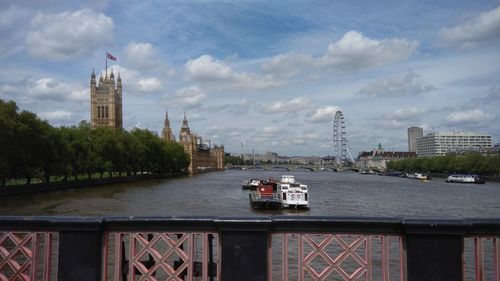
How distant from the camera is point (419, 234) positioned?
6047 millimetres

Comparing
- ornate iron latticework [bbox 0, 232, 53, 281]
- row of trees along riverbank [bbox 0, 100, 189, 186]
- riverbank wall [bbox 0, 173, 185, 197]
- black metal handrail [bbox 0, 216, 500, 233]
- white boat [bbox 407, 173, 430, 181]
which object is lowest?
white boat [bbox 407, 173, 430, 181]

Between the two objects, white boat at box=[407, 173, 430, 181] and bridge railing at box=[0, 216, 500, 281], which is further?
white boat at box=[407, 173, 430, 181]

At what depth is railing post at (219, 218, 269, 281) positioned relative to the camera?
243 inches

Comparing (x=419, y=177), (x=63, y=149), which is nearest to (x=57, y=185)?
(x=63, y=149)

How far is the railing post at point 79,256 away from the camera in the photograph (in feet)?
20.7

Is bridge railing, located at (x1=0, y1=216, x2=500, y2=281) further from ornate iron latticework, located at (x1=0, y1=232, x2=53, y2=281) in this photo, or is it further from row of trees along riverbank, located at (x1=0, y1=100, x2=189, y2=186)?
row of trees along riverbank, located at (x1=0, y1=100, x2=189, y2=186)

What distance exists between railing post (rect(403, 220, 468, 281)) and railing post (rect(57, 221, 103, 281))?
12.2 feet

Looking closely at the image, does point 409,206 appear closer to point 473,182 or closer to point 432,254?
point 432,254

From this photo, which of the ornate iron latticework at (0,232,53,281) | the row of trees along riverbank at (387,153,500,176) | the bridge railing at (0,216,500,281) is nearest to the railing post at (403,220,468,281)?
the bridge railing at (0,216,500,281)

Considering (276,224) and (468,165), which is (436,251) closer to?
(276,224)

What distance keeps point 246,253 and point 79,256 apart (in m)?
2.00

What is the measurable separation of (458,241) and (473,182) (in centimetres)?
13086

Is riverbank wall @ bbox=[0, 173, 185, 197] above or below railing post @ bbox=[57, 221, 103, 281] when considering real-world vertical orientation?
below

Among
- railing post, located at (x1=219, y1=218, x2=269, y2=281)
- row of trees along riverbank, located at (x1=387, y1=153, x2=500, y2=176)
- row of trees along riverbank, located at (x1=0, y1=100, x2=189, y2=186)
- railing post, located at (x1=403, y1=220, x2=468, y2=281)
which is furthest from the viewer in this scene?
row of trees along riverbank, located at (x1=387, y1=153, x2=500, y2=176)
